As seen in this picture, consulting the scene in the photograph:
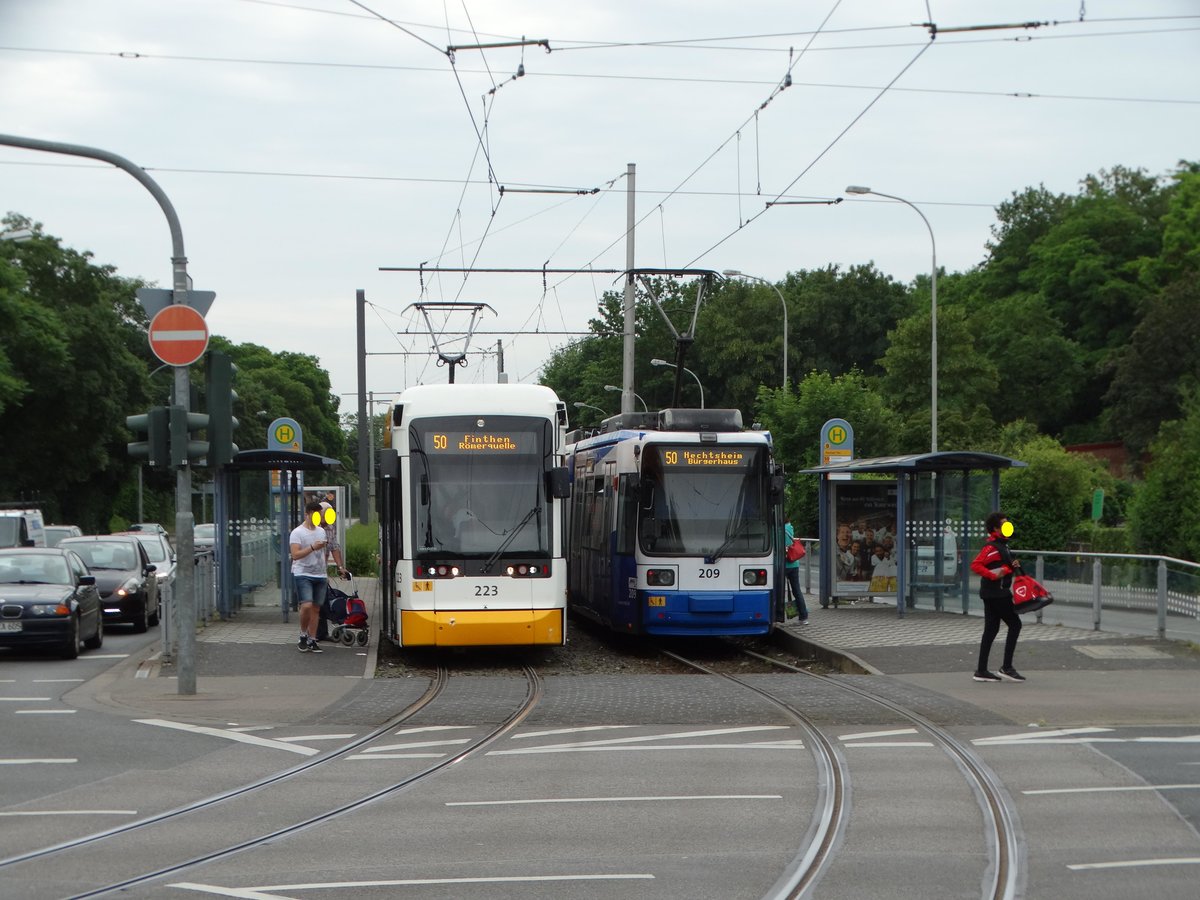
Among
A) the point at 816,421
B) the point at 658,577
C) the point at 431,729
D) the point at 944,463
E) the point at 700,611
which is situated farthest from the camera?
the point at 816,421

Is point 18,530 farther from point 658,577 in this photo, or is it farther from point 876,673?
point 876,673

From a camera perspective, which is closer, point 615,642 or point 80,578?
point 80,578

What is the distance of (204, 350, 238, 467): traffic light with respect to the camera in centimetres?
1589

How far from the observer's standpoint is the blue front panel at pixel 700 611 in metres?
21.2

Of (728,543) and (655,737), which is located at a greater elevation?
(728,543)

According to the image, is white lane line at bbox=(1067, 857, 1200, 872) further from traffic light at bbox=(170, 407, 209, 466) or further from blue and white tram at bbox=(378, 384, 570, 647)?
blue and white tram at bbox=(378, 384, 570, 647)

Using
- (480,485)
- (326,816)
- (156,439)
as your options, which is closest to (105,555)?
(480,485)

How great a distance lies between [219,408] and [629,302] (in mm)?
18752

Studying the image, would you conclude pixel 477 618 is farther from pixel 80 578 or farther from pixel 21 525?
pixel 21 525

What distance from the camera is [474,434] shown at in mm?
19016

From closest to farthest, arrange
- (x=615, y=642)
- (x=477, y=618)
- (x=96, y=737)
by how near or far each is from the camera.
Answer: (x=96, y=737) < (x=477, y=618) < (x=615, y=642)

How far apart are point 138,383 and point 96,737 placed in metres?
60.4

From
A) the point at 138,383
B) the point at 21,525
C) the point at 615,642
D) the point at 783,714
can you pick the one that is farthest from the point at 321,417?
the point at 783,714

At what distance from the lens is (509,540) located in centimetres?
1881
